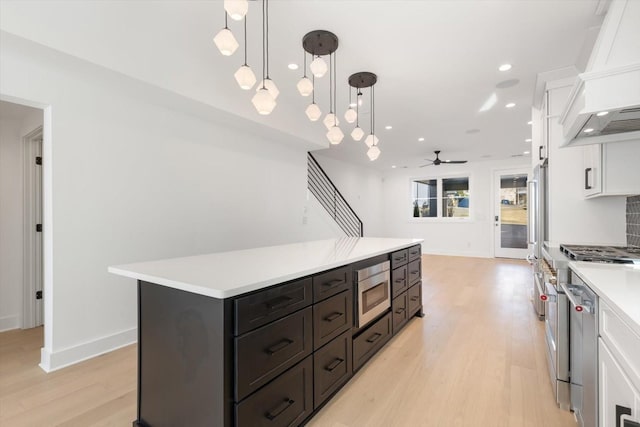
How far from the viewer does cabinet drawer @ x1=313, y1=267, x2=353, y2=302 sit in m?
1.71

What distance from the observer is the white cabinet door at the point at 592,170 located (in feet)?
7.01

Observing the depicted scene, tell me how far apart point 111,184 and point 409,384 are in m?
2.93

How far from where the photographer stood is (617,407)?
3.38 ft

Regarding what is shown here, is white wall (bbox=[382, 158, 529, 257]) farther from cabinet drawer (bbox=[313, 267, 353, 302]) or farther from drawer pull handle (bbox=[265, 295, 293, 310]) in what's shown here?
drawer pull handle (bbox=[265, 295, 293, 310])

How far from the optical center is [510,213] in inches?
298

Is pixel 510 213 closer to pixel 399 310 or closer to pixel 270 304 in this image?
pixel 399 310

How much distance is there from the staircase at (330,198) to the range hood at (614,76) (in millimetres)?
4552

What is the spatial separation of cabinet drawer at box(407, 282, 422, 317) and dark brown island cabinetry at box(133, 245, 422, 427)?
58.0 inches

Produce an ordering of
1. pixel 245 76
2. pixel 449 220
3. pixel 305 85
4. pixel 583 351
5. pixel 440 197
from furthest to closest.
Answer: pixel 440 197 → pixel 449 220 → pixel 305 85 → pixel 245 76 → pixel 583 351

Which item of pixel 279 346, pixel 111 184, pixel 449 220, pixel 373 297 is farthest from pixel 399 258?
pixel 449 220

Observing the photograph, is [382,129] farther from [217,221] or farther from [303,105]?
[217,221]

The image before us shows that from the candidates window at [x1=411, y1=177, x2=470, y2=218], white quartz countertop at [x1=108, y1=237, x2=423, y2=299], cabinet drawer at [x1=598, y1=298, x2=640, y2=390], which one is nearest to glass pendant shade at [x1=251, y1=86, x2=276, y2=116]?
white quartz countertop at [x1=108, y1=237, x2=423, y2=299]

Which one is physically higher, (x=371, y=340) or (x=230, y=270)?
(x=230, y=270)

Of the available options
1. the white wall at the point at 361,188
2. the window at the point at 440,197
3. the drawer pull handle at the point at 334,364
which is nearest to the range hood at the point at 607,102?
the drawer pull handle at the point at 334,364
